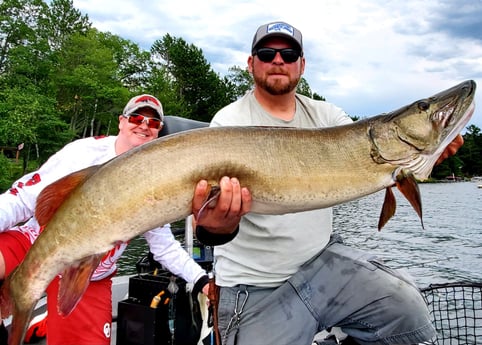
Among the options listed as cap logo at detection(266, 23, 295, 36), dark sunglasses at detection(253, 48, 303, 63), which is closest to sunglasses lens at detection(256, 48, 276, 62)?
dark sunglasses at detection(253, 48, 303, 63)

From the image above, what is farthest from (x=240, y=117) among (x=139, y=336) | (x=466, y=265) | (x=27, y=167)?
(x=27, y=167)

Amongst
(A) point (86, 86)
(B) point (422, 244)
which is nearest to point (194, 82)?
(A) point (86, 86)

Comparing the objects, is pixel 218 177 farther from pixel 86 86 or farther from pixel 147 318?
pixel 86 86

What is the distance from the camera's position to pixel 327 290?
3.04 m

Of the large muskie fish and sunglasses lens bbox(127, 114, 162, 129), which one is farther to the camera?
sunglasses lens bbox(127, 114, 162, 129)

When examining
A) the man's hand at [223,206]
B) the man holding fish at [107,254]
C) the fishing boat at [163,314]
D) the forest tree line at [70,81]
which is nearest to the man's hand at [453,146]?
the man's hand at [223,206]

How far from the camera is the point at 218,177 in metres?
2.45

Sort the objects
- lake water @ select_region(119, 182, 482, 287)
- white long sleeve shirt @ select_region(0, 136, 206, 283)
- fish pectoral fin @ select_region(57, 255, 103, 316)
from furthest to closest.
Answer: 1. lake water @ select_region(119, 182, 482, 287)
2. white long sleeve shirt @ select_region(0, 136, 206, 283)
3. fish pectoral fin @ select_region(57, 255, 103, 316)

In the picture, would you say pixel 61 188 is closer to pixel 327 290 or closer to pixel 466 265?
pixel 327 290

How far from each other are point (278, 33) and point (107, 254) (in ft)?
6.69

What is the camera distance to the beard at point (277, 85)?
3.17 metres

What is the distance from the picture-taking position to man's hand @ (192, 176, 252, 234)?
7.94 ft

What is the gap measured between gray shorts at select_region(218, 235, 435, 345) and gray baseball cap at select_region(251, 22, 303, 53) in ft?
5.17

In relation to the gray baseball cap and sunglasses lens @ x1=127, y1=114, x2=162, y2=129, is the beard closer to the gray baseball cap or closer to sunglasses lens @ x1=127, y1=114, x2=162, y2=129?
the gray baseball cap
